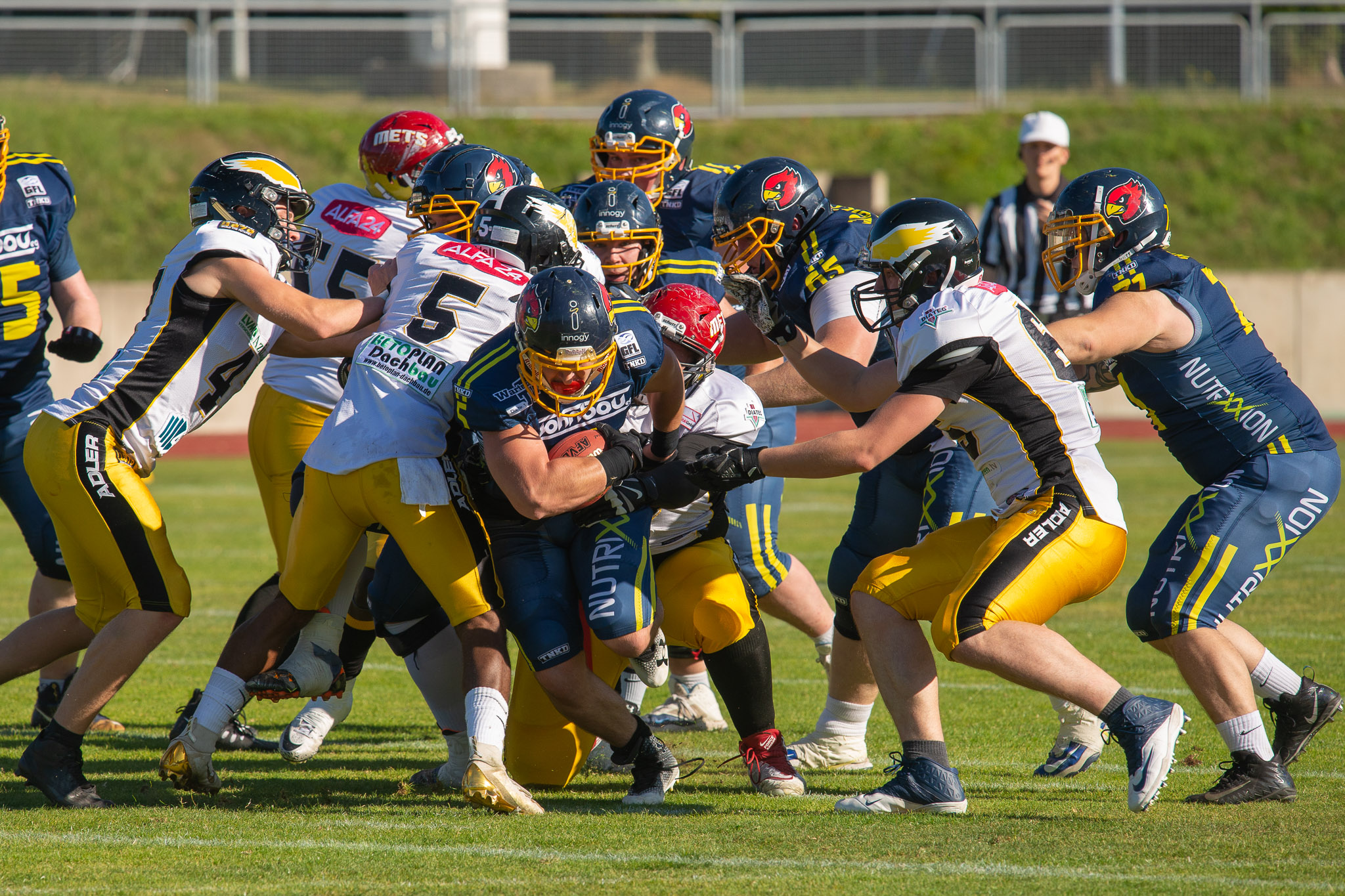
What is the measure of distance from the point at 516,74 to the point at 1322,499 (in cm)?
1865

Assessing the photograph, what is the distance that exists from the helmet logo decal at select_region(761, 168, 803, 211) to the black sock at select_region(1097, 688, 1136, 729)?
223 cm

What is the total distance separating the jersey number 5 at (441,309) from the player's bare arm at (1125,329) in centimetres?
183

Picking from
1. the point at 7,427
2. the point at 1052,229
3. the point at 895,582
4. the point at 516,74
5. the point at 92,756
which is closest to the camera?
the point at 895,582

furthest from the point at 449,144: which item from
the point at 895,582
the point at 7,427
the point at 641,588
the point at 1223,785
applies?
the point at 1223,785

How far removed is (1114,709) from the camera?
4016mm

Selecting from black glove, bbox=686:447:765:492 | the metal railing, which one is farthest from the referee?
the metal railing

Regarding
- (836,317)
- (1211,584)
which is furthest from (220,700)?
(1211,584)

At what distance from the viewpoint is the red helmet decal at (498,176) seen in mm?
5168

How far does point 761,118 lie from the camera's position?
21.9 m

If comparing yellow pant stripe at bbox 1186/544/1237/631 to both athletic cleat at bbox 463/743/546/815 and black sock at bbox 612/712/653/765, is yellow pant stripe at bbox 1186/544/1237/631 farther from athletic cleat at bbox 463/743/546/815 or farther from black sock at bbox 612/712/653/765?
athletic cleat at bbox 463/743/546/815

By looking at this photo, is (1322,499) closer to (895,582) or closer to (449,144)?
(895,582)

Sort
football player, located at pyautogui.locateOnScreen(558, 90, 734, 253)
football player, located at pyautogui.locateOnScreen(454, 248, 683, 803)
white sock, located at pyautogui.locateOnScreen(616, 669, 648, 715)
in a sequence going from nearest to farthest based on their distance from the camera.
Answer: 1. football player, located at pyautogui.locateOnScreen(454, 248, 683, 803)
2. white sock, located at pyautogui.locateOnScreen(616, 669, 648, 715)
3. football player, located at pyautogui.locateOnScreen(558, 90, 734, 253)

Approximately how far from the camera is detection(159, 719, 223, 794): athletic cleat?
4.37 m

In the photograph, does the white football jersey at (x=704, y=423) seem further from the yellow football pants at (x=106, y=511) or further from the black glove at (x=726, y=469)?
the yellow football pants at (x=106, y=511)
